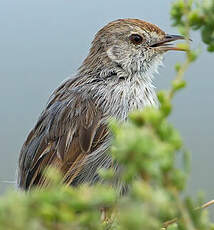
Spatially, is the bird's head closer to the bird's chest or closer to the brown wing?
the bird's chest

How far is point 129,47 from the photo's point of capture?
459 cm

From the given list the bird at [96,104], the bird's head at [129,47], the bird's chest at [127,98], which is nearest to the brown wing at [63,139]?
the bird at [96,104]

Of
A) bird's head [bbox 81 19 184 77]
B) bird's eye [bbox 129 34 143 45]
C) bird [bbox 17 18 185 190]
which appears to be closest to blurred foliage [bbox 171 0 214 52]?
bird [bbox 17 18 185 190]


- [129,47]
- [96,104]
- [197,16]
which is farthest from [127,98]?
[197,16]

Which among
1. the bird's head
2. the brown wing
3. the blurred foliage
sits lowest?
the blurred foliage

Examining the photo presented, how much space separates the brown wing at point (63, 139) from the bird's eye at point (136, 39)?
660mm

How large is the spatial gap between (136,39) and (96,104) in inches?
28.0

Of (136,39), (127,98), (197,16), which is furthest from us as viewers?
(136,39)

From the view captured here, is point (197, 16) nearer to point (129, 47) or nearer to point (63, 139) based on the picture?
point (63, 139)

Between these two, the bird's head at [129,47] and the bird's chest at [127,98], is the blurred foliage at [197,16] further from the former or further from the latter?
the bird's head at [129,47]

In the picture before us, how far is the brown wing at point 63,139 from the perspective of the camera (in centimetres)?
421

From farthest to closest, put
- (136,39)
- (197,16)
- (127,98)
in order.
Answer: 1. (136,39)
2. (127,98)
3. (197,16)

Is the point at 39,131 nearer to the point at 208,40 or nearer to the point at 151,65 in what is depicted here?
A: the point at 151,65

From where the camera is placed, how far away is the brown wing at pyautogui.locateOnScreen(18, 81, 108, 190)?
421 cm
